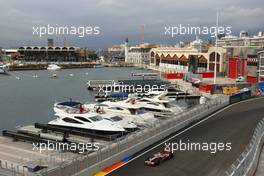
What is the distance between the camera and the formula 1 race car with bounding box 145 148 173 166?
1342cm

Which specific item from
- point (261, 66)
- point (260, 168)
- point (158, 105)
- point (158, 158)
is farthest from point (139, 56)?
point (260, 168)

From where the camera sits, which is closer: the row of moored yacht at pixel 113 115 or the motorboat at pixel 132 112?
the row of moored yacht at pixel 113 115

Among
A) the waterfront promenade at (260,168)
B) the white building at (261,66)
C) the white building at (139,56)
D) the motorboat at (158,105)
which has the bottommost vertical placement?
the waterfront promenade at (260,168)

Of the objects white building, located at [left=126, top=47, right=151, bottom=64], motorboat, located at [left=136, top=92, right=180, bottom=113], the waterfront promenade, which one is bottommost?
the waterfront promenade

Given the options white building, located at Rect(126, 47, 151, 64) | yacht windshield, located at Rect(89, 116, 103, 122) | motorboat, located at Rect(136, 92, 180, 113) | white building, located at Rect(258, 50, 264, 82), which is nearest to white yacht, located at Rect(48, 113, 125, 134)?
yacht windshield, located at Rect(89, 116, 103, 122)

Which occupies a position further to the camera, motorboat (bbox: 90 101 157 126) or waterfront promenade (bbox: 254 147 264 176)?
motorboat (bbox: 90 101 157 126)

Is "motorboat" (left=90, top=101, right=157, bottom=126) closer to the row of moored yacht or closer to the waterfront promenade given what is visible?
the row of moored yacht

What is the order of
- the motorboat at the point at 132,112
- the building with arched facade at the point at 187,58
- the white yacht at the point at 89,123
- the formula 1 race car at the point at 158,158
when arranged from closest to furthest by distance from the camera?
the formula 1 race car at the point at 158,158, the white yacht at the point at 89,123, the motorboat at the point at 132,112, the building with arched facade at the point at 187,58

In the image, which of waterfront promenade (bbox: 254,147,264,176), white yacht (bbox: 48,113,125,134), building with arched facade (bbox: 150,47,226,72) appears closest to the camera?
waterfront promenade (bbox: 254,147,264,176)

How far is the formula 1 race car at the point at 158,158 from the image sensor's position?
13.4 metres

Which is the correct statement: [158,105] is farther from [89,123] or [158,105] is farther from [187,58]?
[187,58]

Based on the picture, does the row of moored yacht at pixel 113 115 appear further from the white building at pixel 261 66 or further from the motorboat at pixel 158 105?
the white building at pixel 261 66

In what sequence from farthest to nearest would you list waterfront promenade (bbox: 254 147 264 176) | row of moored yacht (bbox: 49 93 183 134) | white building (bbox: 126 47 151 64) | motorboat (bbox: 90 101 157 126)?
white building (bbox: 126 47 151 64), motorboat (bbox: 90 101 157 126), row of moored yacht (bbox: 49 93 183 134), waterfront promenade (bbox: 254 147 264 176)

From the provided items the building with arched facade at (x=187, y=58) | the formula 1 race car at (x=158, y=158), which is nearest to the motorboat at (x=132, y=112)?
the formula 1 race car at (x=158, y=158)
